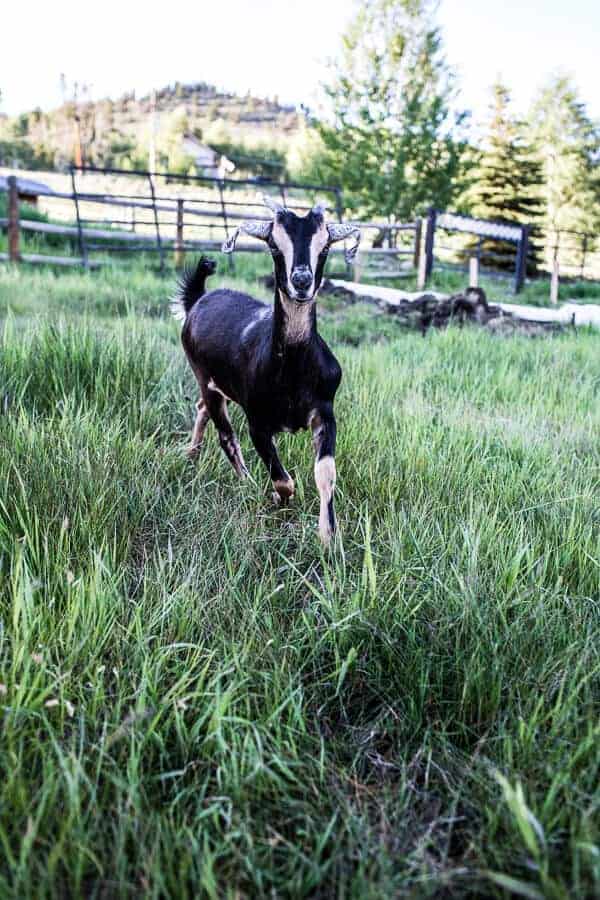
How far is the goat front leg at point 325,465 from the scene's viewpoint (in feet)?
9.45

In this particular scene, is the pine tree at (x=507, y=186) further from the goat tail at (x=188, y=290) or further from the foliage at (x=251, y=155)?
the foliage at (x=251, y=155)

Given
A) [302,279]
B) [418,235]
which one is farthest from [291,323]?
[418,235]

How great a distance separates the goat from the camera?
9.52 ft

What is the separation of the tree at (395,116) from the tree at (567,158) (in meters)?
6.12

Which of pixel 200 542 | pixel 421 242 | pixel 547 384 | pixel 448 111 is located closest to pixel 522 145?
pixel 448 111

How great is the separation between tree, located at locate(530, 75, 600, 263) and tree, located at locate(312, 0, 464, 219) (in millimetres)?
6118

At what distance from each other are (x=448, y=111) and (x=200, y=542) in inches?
1022

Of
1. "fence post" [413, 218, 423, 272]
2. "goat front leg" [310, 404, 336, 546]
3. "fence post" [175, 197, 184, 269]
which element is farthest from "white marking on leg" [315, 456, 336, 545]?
"fence post" [413, 218, 423, 272]

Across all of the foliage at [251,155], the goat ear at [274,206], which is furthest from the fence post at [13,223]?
the foliage at [251,155]

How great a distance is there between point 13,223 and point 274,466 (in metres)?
11.0

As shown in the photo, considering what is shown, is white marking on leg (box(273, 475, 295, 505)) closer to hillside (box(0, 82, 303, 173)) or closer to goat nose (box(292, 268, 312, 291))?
goat nose (box(292, 268, 312, 291))

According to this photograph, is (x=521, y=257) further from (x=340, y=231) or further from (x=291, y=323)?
(x=291, y=323)

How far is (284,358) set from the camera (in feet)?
10.4

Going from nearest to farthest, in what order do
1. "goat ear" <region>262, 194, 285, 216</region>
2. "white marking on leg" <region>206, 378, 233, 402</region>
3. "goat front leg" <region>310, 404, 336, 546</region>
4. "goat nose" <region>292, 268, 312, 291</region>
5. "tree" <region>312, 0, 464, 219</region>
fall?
1. "goat nose" <region>292, 268, 312, 291</region>
2. "goat front leg" <region>310, 404, 336, 546</region>
3. "goat ear" <region>262, 194, 285, 216</region>
4. "white marking on leg" <region>206, 378, 233, 402</region>
5. "tree" <region>312, 0, 464, 219</region>
